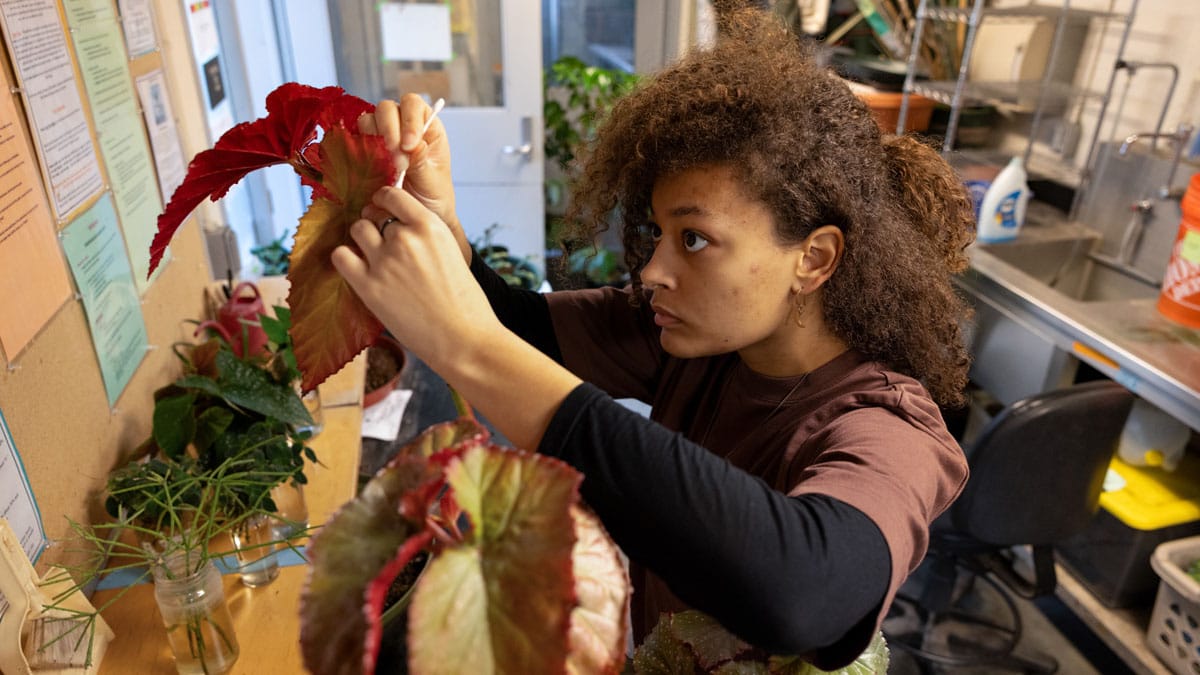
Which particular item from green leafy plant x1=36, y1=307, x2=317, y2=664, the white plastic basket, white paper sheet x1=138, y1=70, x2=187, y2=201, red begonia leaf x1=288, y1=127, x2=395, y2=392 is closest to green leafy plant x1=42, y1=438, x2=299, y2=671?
green leafy plant x1=36, y1=307, x2=317, y2=664

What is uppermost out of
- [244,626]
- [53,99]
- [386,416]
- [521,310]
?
[53,99]

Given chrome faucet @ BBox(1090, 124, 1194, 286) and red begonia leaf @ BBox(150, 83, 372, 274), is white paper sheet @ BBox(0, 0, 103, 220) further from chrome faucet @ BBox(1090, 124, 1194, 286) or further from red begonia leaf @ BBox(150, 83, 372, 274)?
chrome faucet @ BBox(1090, 124, 1194, 286)

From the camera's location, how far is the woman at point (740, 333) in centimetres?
49

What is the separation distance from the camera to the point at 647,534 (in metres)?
0.48

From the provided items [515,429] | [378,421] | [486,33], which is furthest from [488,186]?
[515,429]

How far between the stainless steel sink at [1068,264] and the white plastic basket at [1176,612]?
2.62ft

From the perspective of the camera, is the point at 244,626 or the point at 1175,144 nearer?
the point at 244,626

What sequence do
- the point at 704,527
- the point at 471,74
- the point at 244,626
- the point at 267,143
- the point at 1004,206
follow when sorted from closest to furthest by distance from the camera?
1. the point at 704,527
2. the point at 267,143
3. the point at 244,626
4. the point at 1004,206
5. the point at 471,74

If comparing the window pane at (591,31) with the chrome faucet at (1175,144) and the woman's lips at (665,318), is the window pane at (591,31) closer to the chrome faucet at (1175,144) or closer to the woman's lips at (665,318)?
the chrome faucet at (1175,144)

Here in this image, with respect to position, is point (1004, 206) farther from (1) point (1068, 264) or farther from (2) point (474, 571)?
(2) point (474, 571)

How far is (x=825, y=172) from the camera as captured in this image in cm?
75

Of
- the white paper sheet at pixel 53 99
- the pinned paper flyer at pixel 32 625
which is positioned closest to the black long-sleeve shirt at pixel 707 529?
the pinned paper flyer at pixel 32 625

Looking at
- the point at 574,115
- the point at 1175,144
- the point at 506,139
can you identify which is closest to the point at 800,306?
the point at 1175,144

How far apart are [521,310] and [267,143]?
41 centimetres
